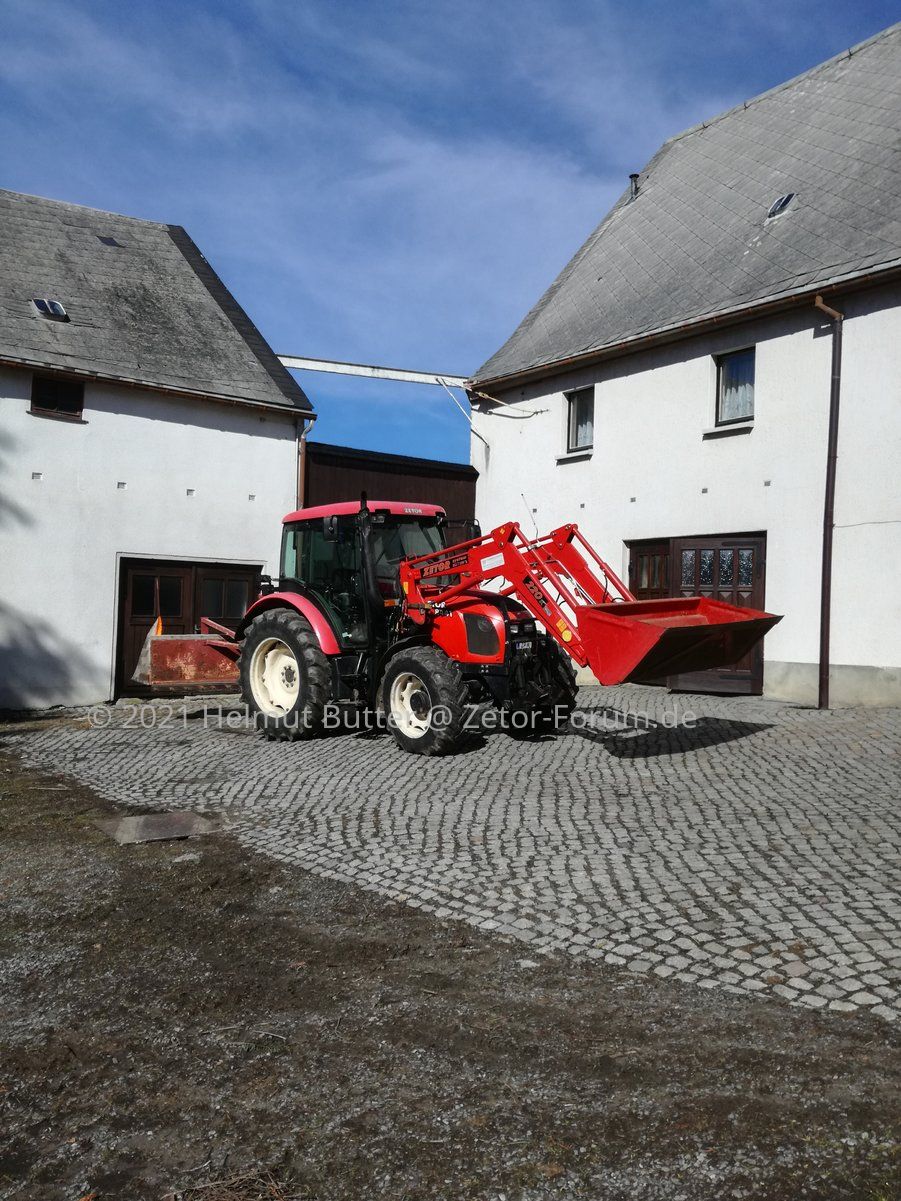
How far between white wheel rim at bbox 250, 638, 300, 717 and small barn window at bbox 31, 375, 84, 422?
510cm

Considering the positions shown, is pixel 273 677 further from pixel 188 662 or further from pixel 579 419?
pixel 579 419

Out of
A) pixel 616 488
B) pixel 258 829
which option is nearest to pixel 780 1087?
pixel 258 829

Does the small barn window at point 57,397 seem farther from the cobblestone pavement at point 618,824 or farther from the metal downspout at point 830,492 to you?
the metal downspout at point 830,492

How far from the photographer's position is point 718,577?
42.4 ft

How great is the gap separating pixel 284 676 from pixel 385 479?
680cm

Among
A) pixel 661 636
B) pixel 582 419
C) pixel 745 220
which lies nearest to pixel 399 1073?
pixel 661 636

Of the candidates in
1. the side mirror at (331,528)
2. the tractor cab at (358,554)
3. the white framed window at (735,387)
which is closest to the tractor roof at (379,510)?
the tractor cab at (358,554)

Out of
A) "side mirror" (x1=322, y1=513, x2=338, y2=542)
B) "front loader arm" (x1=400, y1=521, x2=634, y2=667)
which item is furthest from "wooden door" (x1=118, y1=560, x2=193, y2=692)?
"front loader arm" (x1=400, y1=521, x2=634, y2=667)

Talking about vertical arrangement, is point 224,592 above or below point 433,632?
above

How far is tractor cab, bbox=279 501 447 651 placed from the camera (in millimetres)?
9148

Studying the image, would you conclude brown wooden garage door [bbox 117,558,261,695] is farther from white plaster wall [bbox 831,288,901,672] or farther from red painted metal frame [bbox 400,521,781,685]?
white plaster wall [bbox 831,288,901,672]

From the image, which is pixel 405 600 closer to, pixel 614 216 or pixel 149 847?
pixel 149 847

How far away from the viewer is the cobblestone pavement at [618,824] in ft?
13.3

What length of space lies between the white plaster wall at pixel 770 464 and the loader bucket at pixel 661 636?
12.8 ft
